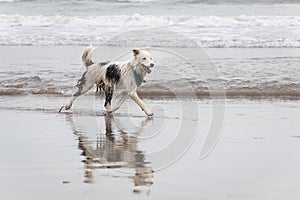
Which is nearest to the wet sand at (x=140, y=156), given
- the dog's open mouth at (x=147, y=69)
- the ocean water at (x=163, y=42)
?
the dog's open mouth at (x=147, y=69)

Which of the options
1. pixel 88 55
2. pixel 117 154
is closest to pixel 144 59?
pixel 88 55

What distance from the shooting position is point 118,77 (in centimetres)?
990

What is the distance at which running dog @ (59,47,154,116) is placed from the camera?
380 inches

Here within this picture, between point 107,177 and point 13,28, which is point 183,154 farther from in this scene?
point 13,28

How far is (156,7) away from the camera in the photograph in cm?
2691

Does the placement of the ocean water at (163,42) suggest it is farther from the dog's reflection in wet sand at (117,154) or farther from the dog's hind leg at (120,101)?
the dog's reflection in wet sand at (117,154)

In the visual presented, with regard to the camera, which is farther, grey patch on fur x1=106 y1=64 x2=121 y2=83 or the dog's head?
grey patch on fur x1=106 y1=64 x2=121 y2=83

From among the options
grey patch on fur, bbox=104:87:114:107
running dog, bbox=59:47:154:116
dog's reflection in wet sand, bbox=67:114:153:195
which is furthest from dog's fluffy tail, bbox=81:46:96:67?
dog's reflection in wet sand, bbox=67:114:153:195

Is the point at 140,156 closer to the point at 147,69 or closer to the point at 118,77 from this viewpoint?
the point at 147,69

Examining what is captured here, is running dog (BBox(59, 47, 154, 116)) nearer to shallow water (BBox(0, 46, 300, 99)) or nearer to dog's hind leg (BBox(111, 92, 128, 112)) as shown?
dog's hind leg (BBox(111, 92, 128, 112))

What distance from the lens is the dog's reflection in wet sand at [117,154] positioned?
18.2ft

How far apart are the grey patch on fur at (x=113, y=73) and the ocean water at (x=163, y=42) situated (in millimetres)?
1969

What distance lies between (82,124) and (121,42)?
9229 mm

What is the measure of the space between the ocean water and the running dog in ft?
6.19
